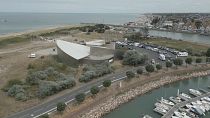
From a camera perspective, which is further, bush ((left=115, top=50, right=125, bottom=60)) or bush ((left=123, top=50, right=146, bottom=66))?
bush ((left=115, top=50, right=125, bottom=60))

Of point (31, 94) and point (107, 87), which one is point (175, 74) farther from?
point (31, 94)

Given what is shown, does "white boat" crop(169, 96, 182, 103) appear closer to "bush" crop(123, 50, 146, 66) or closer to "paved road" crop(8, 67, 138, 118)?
"paved road" crop(8, 67, 138, 118)

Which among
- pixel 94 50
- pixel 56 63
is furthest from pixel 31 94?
pixel 94 50

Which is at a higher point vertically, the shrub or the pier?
the shrub

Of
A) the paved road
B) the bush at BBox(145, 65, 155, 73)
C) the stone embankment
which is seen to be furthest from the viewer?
the bush at BBox(145, 65, 155, 73)

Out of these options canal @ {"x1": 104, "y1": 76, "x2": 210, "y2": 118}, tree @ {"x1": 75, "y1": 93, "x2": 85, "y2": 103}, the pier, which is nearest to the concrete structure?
canal @ {"x1": 104, "y1": 76, "x2": 210, "y2": 118}

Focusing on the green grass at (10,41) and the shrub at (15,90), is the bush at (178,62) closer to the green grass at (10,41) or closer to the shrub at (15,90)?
the shrub at (15,90)

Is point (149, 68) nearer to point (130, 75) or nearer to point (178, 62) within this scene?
point (130, 75)
